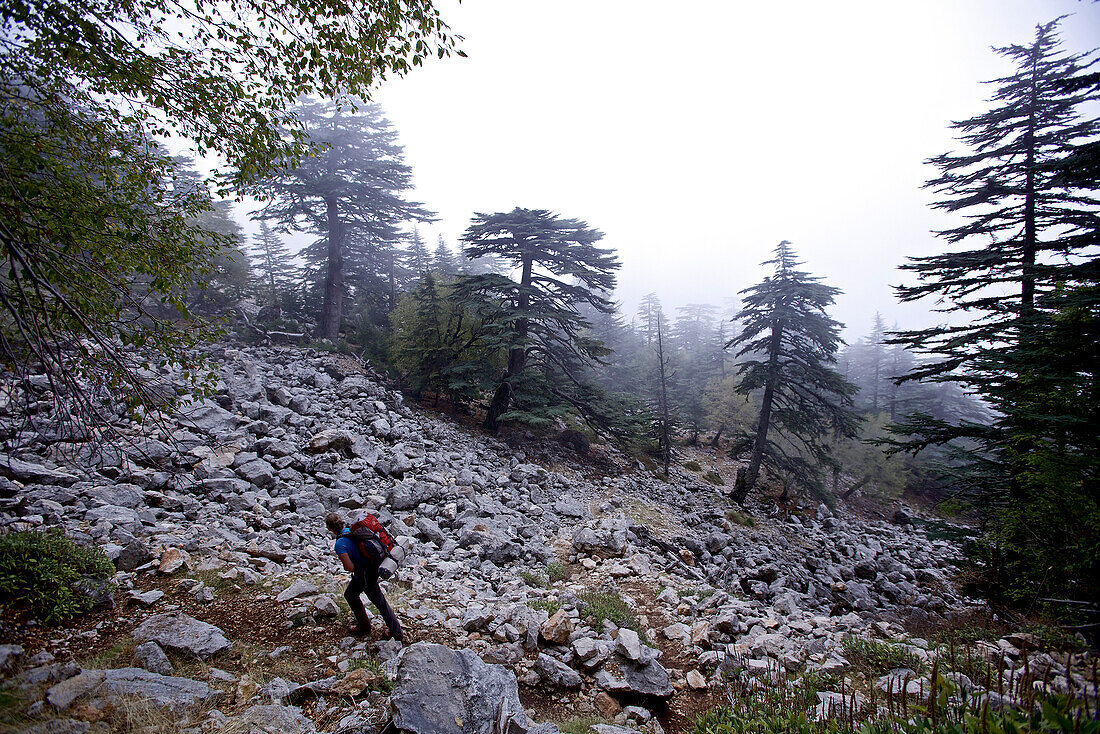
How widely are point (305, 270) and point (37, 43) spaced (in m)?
31.0

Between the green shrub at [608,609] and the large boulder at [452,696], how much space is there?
251 centimetres

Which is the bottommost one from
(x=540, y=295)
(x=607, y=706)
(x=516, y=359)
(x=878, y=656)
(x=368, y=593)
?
(x=607, y=706)

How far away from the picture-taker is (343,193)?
2295 centimetres

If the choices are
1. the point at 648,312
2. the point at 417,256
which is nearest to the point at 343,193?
the point at 417,256

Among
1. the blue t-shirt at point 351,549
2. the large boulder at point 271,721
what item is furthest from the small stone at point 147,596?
the large boulder at point 271,721

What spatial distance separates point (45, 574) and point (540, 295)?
14.7 metres

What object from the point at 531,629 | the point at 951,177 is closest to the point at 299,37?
the point at 531,629

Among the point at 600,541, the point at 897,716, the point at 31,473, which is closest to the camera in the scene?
the point at 897,716

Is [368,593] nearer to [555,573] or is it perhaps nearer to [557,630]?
[557,630]

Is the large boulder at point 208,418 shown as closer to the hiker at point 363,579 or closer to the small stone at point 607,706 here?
the hiker at point 363,579

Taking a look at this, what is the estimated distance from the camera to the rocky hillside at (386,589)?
359cm

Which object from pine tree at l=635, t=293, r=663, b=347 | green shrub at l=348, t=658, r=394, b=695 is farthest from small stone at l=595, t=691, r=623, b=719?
pine tree at l=635, t=293, r=663, b=347

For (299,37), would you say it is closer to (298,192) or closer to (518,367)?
(518,367)

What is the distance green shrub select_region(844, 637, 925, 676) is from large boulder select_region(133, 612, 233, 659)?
7966mm
